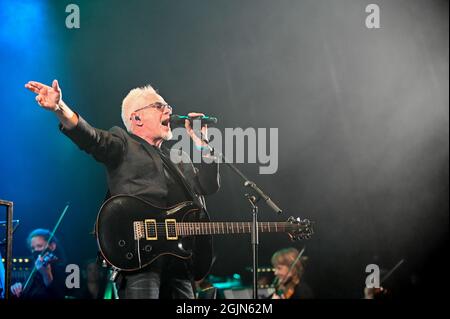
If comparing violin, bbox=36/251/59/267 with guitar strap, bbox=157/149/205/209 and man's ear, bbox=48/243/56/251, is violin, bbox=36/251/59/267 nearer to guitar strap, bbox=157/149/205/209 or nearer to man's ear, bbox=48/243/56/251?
man's ear, bbox=48/243/56/251

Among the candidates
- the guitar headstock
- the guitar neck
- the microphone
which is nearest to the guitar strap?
the guitar neck

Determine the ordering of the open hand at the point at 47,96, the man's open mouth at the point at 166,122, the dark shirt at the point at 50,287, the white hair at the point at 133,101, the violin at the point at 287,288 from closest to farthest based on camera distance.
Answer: the open hand at the point at 47,96 → the man's open mouth at the point at 166,122 → the white hair at the point at 133,101 → the dark shirt at the point at 50,287 → the violin at the point at 287,288

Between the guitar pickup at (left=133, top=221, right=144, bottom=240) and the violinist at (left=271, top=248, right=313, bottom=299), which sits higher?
the guitar pickup at (left=133, top=221, right=144, bottom=240)

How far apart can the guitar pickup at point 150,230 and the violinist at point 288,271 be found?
184 cm

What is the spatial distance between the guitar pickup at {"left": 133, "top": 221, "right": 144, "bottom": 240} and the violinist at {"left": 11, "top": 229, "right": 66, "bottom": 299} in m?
1.50

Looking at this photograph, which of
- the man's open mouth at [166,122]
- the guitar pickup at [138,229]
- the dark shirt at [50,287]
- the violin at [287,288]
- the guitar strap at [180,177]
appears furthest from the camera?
the violin at [287,288]

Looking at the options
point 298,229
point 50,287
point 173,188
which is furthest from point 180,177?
point 50,287

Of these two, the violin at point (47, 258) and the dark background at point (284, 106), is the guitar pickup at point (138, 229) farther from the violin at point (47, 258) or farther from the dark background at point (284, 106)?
the violin at point (47, 258)

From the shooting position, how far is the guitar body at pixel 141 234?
11.2ft

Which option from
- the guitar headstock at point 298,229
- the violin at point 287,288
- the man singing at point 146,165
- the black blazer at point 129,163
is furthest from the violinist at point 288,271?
the black blazer at point 129,163

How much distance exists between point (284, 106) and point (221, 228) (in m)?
1.77

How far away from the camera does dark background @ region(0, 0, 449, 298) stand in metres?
4.70

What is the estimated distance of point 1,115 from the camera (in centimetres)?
480
